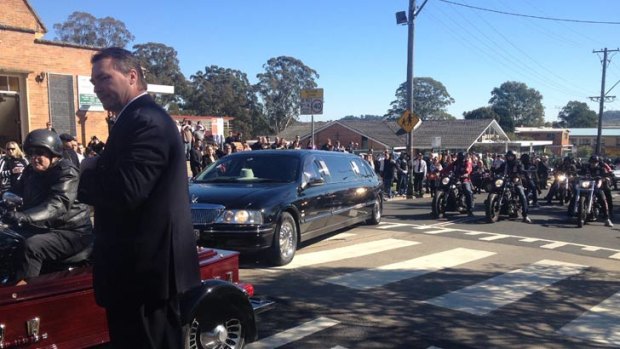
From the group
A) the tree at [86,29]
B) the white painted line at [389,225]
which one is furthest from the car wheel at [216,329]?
the tree at [86,29]

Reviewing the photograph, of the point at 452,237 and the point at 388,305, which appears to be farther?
the point at 452,237

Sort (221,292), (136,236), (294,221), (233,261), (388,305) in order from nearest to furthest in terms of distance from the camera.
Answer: (136,236) < (221,292) < (233,261) < (388,305) < (294,221)

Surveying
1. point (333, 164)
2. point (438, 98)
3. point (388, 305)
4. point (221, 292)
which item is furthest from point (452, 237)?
point (438, 98)

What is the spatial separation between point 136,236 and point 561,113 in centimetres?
14932

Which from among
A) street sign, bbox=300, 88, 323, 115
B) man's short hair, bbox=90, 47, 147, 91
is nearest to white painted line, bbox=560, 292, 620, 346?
man's short hair, bbox=90, 47, 147, 91

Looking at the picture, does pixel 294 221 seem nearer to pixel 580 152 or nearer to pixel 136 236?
pixel 136 236

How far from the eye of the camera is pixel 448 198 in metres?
13.9

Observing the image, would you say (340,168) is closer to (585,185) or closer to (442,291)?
(442,291)

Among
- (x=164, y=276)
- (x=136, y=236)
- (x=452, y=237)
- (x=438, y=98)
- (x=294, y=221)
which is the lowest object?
(x=452, y=237)

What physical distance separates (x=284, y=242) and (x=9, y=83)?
1365cm

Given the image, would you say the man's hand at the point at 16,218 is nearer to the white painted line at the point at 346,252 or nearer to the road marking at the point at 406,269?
the road marking at the point at 406,269

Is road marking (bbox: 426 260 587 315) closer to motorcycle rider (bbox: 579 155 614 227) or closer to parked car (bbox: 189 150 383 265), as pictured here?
parked car (bbox: 189 150 383 265)

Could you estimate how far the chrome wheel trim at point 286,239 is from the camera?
7.65 metres

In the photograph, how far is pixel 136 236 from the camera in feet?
7.63
